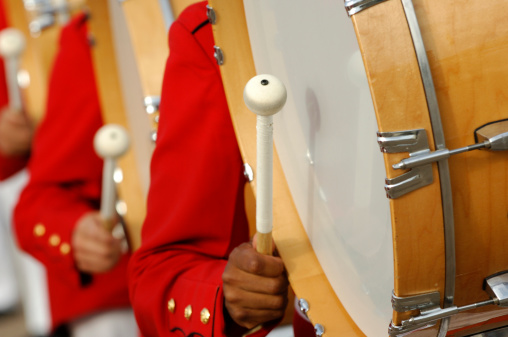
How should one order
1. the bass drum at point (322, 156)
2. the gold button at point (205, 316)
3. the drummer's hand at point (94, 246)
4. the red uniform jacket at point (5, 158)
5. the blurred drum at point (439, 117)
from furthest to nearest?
1. the red uniform jacket at point (5, 158)
2. the drummer's hand at point (94, 246)
3. the gold button at point (205, 316)
4. the bass drum at point (322, 156)
5. the blurred drum at point (439, 117)

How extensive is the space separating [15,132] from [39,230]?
45cm

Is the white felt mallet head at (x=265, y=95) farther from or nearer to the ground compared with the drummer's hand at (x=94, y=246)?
farther from the ground

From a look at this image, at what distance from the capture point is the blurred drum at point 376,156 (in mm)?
727

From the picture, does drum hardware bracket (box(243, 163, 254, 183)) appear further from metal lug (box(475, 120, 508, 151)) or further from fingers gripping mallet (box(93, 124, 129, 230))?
fingers gripping mallet (box(93, 124, 129, 230))

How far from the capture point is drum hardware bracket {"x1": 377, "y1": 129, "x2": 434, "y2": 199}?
725 mm

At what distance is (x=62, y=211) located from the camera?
1.83 meters

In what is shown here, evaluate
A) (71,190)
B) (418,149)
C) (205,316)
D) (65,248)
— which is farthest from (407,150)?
(71,190)

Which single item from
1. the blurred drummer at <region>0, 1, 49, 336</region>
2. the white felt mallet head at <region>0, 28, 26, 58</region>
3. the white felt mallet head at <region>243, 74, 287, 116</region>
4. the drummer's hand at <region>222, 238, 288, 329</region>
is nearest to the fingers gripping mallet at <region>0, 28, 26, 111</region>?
the white felt mallet head at <region>0, 28, 26, 58</region>

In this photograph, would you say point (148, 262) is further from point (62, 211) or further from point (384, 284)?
point (62, 211)

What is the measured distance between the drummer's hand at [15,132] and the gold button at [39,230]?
422mm

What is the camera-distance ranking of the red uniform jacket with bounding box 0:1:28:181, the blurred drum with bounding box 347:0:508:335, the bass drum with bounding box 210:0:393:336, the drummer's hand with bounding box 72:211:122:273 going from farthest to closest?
the red uniform jacket with bounding box 0:1:28:181 < the drummer's hand with bounding box 72:211:122:273 < the bass drum with bounding box 210:0:393:336 < the blurred drum with bounding box 347:0:508:335

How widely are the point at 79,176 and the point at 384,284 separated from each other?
1.20m

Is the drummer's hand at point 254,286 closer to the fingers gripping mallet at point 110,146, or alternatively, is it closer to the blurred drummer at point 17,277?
the fingers gripping mallet at point 110,146

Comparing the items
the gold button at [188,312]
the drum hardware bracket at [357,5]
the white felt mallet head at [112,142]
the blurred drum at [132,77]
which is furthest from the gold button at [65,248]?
the drum hardware bracket at [357,5]
